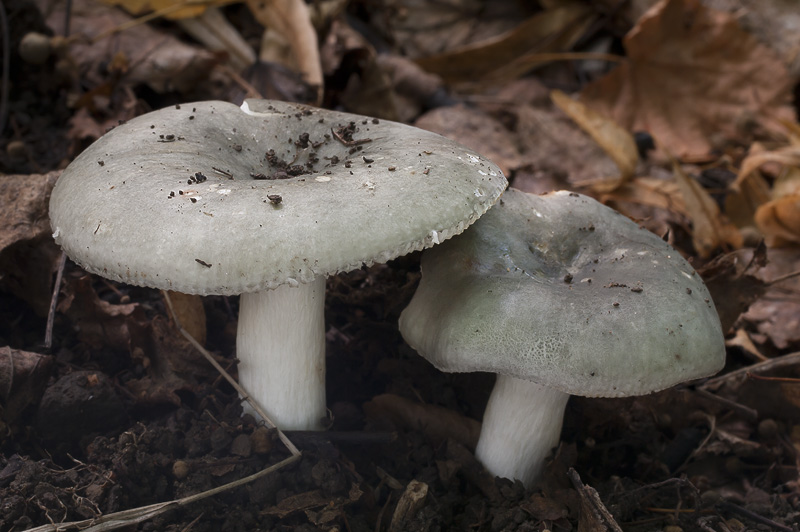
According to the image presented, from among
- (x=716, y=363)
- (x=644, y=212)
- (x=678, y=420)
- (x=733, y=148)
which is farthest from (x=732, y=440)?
(x=733, y=148)

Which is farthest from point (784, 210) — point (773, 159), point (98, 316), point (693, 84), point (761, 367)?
point (98, 316)

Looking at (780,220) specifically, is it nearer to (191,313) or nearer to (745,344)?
(745,344)

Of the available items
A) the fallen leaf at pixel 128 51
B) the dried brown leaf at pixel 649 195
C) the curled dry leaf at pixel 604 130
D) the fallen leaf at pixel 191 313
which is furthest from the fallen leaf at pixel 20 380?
the dried brown leaf at pixel 649 195

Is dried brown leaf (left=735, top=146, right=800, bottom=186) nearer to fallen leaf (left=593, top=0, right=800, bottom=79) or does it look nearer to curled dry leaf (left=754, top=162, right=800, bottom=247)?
curled dry leaf (left=754, top=162, right=800, bottom=247)

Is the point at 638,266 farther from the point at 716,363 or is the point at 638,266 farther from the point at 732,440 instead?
the point at 732,440

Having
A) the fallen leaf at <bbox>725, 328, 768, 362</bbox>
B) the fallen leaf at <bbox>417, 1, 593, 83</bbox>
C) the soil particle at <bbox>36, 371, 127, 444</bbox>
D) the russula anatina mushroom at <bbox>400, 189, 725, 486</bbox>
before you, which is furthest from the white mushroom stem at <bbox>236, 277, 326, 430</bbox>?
the fallen leaf at <bbox>417, 1, 593, 83</bbox>

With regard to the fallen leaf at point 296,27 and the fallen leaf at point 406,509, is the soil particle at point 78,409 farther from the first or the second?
the fallen leaf at point 296,27

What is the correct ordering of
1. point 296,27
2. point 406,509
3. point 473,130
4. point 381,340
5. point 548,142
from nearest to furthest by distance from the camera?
point 406,509 → point 381,340 → point 296,27 → point 473,130 → point 548,142
